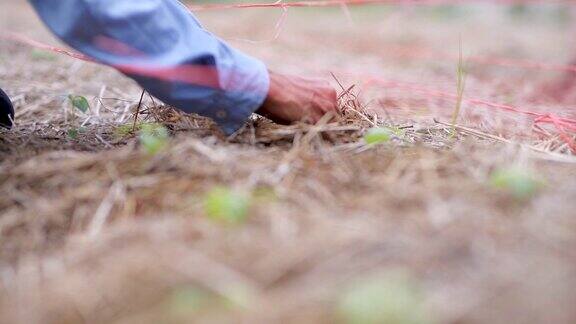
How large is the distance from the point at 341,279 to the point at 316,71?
238 centimetres

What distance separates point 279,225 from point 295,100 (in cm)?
44

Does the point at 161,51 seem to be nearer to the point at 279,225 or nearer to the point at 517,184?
the point at 279,225

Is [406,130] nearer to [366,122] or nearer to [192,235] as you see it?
[366,122]

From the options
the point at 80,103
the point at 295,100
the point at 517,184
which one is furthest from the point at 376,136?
the point at 80,103

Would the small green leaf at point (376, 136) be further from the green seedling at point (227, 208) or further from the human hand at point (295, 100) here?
the green seedling at point (227, 208)

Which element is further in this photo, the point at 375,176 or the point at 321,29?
the point at 321,29

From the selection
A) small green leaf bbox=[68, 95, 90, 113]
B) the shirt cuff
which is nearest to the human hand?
the shirt cuff

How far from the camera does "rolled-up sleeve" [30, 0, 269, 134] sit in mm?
1122

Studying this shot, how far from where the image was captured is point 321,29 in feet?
17.8

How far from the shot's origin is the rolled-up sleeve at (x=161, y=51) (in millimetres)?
1122

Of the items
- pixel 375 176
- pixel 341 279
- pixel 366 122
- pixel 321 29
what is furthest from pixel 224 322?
pixel 321 29

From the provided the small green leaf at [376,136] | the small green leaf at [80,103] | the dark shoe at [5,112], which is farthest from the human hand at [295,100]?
the dark shoe at [5,112]

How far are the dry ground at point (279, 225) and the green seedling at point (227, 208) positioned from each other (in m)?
0.01

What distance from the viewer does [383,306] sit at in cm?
70
